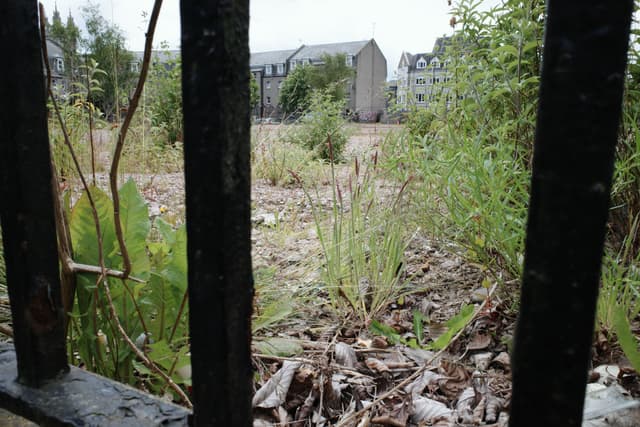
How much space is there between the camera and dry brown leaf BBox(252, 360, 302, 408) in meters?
1.10

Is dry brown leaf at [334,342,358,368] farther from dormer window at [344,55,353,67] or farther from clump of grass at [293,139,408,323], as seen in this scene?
dormer window at [344,55,353,67]

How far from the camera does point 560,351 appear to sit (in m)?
0.37

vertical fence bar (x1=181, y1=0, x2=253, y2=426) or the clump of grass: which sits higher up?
vertical fence bar (x1=181, y1=0, x2=253, y2=426)

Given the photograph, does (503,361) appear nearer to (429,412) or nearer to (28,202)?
(429,412)

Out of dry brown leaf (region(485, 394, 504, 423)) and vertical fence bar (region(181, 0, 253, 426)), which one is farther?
dry brown leaf (region(485, 394, 504, 423))

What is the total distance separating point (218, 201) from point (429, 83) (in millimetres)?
3779

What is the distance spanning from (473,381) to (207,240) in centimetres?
95

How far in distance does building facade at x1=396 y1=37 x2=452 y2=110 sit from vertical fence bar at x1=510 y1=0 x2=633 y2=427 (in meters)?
2.23

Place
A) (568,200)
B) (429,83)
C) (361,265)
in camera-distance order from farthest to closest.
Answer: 1. (429,83)
2. (361,265)
3. (568,200)

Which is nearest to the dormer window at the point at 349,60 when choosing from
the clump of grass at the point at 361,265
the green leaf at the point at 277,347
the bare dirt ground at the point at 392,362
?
the clump of grass at the point at 361,265

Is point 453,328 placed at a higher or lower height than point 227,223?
lower

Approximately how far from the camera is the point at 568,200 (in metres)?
0.34

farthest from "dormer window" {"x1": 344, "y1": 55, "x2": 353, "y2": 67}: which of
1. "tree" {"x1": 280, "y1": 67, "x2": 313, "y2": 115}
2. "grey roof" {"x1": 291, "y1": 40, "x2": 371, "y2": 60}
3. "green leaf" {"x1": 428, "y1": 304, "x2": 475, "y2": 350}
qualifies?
"green leaf" {"x1": 428, "y1": 304, "x2": 475, "y2": 350}

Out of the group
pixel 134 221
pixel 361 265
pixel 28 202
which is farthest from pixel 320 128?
pixel 28 202
